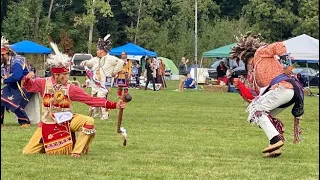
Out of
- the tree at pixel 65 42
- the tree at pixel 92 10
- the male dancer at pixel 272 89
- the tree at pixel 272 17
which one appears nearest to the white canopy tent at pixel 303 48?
the male dancer at pixel 272 89

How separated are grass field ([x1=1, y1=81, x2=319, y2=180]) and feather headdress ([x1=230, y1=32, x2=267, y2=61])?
3.79ft

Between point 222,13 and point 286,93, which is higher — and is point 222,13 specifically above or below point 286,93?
above

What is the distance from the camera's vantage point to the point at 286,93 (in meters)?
8.43

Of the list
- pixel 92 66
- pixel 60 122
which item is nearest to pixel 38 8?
pixel 92 66

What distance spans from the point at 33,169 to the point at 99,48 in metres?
6.90

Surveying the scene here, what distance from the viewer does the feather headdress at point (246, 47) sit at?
8922 millimetres

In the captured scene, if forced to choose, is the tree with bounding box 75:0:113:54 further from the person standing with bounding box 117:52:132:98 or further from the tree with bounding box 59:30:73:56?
the person standing with bounding box 117:52:132:98

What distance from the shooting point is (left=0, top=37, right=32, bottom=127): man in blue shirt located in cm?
1070

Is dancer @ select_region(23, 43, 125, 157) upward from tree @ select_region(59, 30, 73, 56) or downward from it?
downward

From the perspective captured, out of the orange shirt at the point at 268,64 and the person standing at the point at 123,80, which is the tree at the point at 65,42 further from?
the orange shirt at the point at 268,64

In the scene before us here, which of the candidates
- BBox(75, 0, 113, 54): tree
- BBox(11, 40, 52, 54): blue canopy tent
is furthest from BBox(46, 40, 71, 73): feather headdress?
BBox(75, 0, 113, 54): tree

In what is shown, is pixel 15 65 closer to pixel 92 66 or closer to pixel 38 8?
pixel 92 66

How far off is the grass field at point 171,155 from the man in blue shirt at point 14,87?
32 cm

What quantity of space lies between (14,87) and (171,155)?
12.4ft
